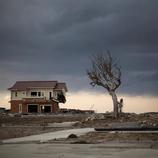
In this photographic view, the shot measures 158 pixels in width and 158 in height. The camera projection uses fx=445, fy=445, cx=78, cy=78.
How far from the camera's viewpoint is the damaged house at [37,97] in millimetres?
97312

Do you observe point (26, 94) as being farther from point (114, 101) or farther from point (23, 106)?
point (114, 101)

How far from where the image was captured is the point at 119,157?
1706cm

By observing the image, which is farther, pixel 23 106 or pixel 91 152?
pixel 23 106

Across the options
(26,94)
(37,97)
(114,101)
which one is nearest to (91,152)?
(114,101)

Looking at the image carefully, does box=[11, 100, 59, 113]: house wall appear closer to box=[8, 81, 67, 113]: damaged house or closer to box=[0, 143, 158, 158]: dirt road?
box=[8, 81, 67, 113]: damaged house

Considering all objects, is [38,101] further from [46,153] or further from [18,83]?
[46,153]

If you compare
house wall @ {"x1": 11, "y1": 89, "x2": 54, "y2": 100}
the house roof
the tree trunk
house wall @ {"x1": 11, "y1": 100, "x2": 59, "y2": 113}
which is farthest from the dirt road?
the house roof

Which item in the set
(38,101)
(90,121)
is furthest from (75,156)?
(38,101)

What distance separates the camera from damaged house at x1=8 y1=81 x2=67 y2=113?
319 feet

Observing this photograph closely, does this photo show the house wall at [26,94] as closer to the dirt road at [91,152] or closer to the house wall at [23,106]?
the house wall at [23,106]

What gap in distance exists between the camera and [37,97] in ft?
322

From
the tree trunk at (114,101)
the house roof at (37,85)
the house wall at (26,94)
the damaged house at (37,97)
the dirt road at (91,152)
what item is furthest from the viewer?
the house roof at (37,85)

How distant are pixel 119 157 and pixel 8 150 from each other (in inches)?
243

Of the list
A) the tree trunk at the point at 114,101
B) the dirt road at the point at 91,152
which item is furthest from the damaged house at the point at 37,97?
the dirt road at the point at 91,152
